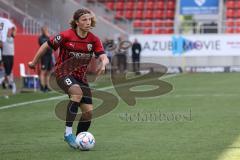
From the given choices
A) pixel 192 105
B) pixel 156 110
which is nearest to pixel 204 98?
pixel 192 105

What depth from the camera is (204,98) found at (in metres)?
17.0

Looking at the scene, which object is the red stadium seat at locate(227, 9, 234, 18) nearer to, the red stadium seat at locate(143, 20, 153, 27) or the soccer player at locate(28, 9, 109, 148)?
the red stadium seat at locate(143, 20, 153, 27)

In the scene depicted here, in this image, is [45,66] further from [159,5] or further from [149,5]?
[149,5]

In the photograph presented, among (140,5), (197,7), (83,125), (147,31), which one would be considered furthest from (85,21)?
(140,5)

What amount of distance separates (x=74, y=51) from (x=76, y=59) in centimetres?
10

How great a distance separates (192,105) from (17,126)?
483cm

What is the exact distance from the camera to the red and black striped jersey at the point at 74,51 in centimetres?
878

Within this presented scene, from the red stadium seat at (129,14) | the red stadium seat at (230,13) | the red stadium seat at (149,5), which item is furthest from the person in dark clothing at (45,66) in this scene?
the red stadium seat at (149,5)

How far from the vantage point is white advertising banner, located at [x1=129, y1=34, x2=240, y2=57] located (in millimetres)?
35875

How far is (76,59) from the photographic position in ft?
28.9

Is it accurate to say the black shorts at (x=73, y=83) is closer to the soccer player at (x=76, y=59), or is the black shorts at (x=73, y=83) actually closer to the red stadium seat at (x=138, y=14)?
the soccer player at (x=76, y=59)

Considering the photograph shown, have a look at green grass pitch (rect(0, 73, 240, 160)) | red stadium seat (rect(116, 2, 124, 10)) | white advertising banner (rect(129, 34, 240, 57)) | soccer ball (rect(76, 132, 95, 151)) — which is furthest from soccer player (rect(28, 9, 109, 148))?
red stadium seat (rect(116, 2, 124, 10))

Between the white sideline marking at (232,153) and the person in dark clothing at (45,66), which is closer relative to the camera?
the white sideline marking at (232,153)

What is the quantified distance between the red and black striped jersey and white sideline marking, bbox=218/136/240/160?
2023 mm
